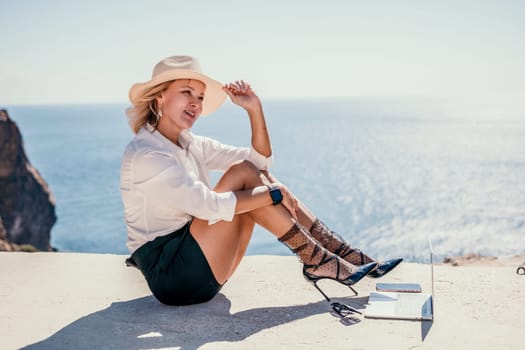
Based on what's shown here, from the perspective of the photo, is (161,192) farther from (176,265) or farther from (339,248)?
(339,248)

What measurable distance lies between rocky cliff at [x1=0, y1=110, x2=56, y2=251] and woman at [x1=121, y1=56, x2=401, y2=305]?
2908cm

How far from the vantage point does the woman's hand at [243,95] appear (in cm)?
384

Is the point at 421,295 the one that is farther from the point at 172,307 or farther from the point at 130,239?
the point at 130,239

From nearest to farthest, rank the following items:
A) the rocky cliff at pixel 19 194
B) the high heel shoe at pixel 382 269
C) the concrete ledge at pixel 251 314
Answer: the concrete ledge at pixel 251 314 → the high heel shoe at pixel 382 269 → the rocky cliff at pixel 19 194

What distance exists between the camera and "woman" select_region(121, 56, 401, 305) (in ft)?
10.8

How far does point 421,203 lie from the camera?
48031mm

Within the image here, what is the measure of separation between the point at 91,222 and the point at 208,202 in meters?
46.8

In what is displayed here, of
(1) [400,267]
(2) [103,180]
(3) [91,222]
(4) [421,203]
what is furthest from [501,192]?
(1) [400,267]

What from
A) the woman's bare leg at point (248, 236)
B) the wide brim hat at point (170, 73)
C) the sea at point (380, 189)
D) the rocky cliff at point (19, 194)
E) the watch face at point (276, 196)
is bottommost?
the sea at point (380, 189)

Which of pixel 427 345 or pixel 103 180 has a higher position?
pixel 427 345

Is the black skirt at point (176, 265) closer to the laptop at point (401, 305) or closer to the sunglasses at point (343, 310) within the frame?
the sunglasses at point (343, 310)

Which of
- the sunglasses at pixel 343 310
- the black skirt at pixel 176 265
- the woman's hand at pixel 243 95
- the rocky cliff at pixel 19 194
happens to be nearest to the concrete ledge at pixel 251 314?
the sunglasses at pixel 343 310

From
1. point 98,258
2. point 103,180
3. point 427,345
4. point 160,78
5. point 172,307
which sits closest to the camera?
point 427,345

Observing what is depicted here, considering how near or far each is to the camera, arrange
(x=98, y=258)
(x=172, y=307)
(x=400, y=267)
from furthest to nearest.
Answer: (x=98, y=258) → (x=400, y=267) → (x=172, y=307)
